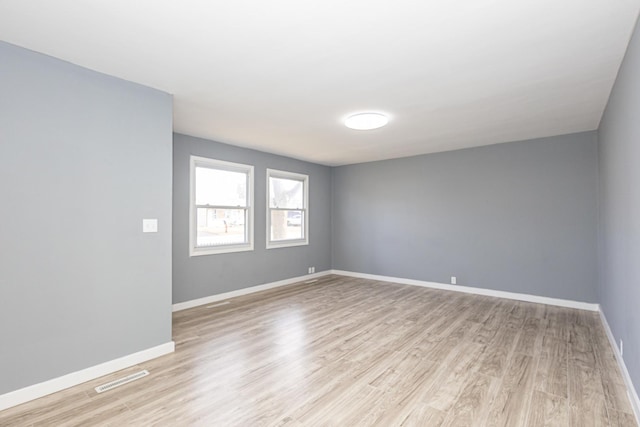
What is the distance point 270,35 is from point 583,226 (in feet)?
16.2

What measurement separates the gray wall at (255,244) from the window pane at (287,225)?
24 cm

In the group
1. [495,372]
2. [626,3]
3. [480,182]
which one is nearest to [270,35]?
[626,3]

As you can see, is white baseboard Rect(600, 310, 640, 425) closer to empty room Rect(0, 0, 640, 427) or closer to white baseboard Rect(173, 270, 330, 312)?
empty room Rect(0, 0, 640, 427)

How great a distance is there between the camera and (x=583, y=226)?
447cm

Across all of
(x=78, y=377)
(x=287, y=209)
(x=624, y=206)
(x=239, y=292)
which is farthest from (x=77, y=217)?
(x=624, y=206)

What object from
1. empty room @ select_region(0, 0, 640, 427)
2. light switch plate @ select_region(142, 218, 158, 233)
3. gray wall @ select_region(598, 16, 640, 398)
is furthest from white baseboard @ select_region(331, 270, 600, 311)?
light switch plate @ select_region(142, 218, 158, 233)

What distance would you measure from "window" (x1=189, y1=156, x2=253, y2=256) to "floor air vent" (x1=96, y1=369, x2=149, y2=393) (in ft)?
7.21

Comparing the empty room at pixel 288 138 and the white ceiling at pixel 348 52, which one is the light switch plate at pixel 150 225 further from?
the white ceiling at pixel 348 52

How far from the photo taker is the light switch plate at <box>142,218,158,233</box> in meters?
2.87

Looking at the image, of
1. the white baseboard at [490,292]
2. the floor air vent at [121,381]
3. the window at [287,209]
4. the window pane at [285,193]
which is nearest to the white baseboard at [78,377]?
the floor air vent at [121,381]

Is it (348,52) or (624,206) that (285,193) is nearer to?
(348,52)

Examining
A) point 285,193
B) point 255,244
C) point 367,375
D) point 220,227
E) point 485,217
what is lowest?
point 367,375

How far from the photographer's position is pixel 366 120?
3.65 meters

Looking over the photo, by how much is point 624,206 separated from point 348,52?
98.9 inches
